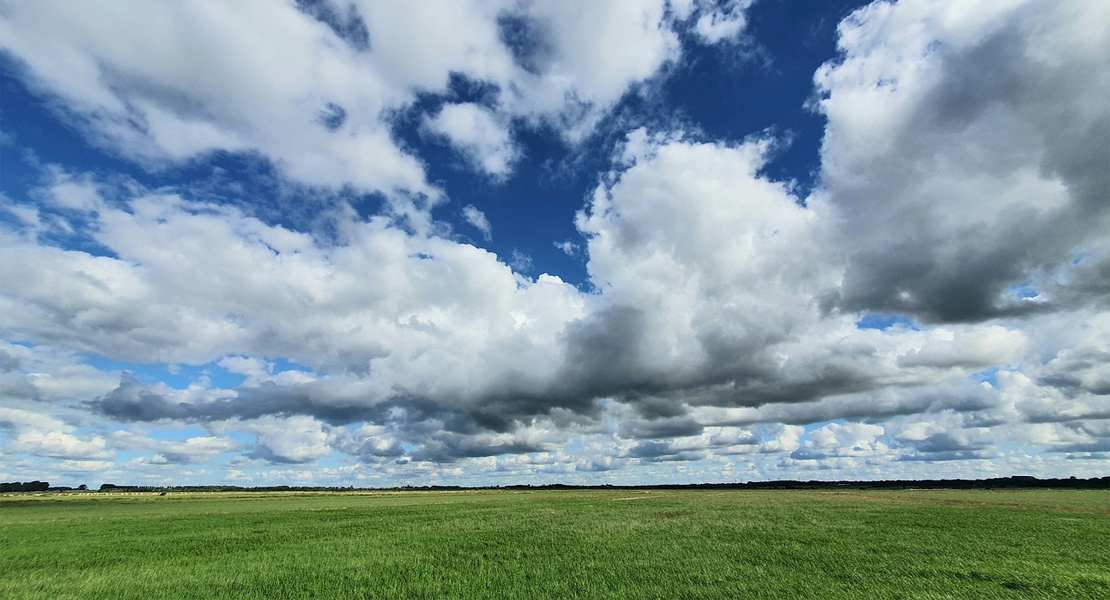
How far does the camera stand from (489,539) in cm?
3725

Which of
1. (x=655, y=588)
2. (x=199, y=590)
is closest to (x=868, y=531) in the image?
(x=655, y=588)

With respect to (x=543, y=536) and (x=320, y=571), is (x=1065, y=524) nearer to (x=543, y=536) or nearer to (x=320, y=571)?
(x=543, y=536)

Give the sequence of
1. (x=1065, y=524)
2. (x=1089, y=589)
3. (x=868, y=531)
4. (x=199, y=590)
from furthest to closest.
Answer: (x=1065, y=524) → (x=868, y=531) → (x=199, y=590) → (x=1089, y=589)

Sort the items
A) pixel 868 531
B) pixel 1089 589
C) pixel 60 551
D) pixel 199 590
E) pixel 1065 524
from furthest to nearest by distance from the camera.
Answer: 1. pixel 1065 524
2. pixel 868 531
3. pixel 60 551
4. pixel 199 590
5. pixel 1089 589

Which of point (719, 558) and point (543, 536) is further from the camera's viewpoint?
point (543, 536)

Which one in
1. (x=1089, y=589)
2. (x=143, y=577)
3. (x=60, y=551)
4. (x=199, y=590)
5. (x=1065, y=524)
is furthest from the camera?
(x=1065, y=524)

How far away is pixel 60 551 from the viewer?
3553cm

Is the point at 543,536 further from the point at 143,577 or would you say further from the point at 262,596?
the point at 143,577

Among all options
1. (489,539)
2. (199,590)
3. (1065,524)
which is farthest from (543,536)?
(1065,524)

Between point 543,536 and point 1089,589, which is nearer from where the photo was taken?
point 1089,589

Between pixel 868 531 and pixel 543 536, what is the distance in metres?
25.2

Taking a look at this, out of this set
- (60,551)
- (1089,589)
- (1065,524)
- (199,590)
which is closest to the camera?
(1089,589)

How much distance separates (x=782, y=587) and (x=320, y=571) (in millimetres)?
22654

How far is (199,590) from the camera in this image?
74.2 ft
